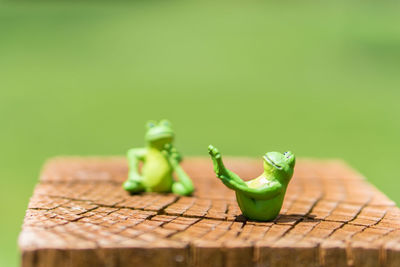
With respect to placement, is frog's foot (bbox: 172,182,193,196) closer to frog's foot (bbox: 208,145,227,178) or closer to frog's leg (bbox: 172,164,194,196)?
frog's leg (bbox: 172,164,194,196)

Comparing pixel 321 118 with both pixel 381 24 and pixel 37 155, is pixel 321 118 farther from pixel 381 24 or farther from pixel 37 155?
pixel 381 24

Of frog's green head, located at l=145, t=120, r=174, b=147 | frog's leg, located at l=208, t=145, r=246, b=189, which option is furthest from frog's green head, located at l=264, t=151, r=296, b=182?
frog's green head, located at l=145, t=120, r=174, b=147

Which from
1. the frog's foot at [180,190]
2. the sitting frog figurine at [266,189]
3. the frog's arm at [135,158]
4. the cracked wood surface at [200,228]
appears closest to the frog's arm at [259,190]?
the sitting frog figurine at [266,189]

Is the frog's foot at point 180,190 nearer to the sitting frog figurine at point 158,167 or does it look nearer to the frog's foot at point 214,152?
the sitting frog figurine at point 158,167

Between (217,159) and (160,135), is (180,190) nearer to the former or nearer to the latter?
(160,135)

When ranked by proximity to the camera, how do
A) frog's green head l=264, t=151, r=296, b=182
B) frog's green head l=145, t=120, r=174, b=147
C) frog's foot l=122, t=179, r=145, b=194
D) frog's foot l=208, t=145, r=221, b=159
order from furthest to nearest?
frog's green head l=145, t=120, r=174, b=147, frog's foot l=122, t=179, r=145, b=194, frog's green head l=264, t=151, r=296, b=182, frog's foot l=208, t=145, r=221, b=159
